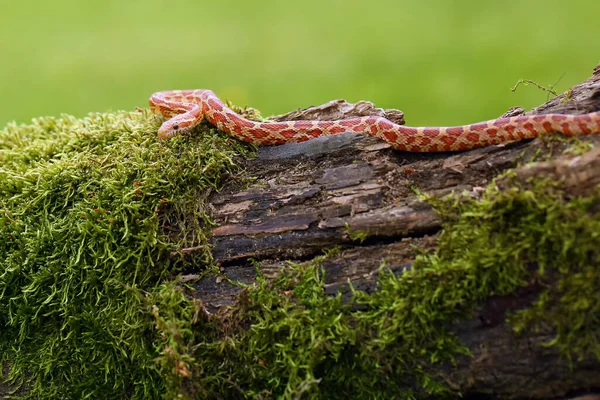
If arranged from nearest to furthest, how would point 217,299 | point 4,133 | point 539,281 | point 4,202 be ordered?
point 539,281
point 217,299
point 4,202
point 4,133

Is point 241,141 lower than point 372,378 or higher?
higher

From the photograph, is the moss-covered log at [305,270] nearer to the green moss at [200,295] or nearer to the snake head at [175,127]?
the green moss at [200,295]

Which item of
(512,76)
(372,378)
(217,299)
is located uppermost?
(512,76)

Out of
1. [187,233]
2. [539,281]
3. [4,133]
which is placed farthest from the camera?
[4,133]

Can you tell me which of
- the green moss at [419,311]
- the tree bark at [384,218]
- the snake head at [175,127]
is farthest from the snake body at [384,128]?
the green moss at [419,311]

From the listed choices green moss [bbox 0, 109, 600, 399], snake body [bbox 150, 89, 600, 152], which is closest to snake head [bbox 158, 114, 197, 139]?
snake body [bbox 150, 89, 600, 152]

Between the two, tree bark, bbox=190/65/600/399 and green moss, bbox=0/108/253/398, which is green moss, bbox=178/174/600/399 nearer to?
tree bark, bbox=190/65/600/399

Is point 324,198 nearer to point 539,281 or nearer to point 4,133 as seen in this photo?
point 539,281

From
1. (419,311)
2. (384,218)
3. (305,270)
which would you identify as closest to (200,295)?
(305,270)

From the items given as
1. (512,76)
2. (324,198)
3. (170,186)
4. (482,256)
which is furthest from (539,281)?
(512,76)
